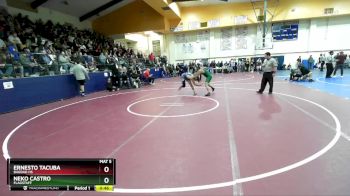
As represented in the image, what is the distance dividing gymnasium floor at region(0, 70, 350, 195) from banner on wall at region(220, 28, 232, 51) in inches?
712

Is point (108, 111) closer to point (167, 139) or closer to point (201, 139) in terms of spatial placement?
point (167, 139)

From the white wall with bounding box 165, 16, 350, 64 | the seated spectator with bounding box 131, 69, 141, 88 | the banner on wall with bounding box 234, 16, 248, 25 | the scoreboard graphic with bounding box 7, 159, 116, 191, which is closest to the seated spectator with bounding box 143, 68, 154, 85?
the seated spectator with bounding box 131, 69, 141, 88

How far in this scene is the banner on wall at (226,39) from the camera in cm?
2497

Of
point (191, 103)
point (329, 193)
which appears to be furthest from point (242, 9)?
point (329, 193)

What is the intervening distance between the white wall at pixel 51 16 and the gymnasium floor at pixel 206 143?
1061 centimetres

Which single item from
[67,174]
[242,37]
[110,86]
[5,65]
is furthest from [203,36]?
[67,174]

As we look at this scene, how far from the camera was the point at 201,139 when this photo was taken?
457 cm

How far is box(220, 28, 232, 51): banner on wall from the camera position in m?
25.0

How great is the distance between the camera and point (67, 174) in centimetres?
194

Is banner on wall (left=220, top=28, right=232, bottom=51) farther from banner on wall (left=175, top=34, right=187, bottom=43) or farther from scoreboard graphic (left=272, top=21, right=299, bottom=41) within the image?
scoreboard graphic (left=272, top=21, right=299, bottom=41)

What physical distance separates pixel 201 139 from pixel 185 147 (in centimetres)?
49

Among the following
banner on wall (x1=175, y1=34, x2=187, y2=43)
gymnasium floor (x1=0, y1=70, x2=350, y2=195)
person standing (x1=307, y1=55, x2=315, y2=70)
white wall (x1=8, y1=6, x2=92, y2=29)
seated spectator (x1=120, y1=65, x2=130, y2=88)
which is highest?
white wall (x1=8, y1=6, x2=92, y2=29)

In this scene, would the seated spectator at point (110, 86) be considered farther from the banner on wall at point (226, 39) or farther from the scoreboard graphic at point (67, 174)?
the banner on wall at point (226, 39)

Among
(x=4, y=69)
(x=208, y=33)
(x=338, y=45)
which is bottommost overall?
(x=4, y=69)
